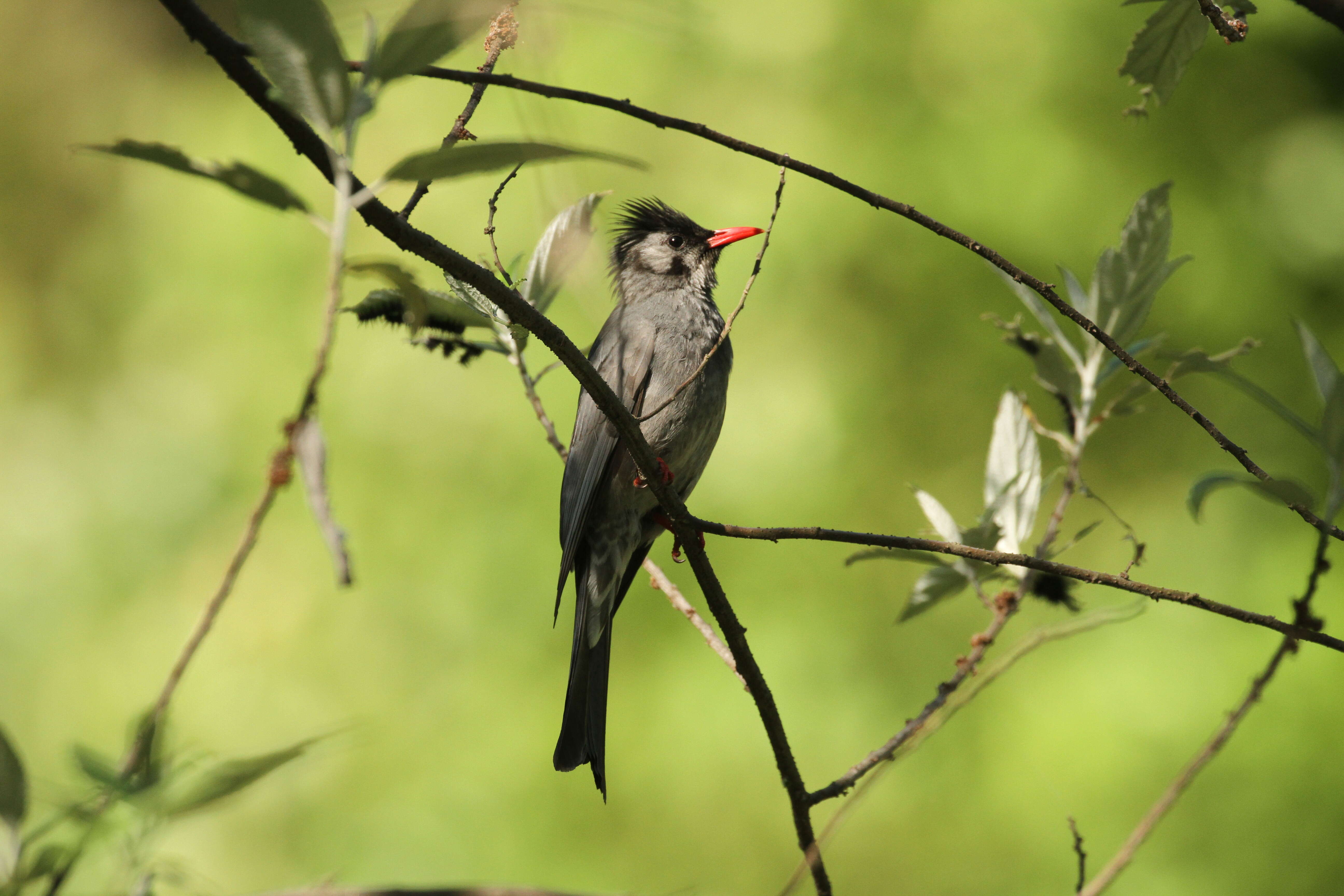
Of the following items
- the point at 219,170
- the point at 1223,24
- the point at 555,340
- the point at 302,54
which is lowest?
the point at 219,170

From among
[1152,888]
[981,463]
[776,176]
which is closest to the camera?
[1152,888]

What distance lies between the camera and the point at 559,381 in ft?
13.6

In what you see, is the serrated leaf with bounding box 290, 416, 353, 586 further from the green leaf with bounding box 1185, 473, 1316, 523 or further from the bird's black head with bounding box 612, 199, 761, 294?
the bird's black head with bounding box 612, 199, 761, 294

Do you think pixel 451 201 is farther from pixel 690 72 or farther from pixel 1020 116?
pixel 1020 116

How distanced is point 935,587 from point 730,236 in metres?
1.85

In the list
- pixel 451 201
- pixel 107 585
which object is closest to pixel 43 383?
pixel 107 585

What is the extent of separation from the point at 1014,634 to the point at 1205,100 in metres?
2.28

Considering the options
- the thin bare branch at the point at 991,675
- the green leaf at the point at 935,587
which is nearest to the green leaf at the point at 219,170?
the thin bare branch at the point at 991,675

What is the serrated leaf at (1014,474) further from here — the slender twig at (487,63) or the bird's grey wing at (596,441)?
the slender twig at (487,63)

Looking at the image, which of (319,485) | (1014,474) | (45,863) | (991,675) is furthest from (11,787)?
(1014,474)

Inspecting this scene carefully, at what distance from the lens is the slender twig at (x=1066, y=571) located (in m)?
1.19

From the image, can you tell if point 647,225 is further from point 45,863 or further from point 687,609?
point 45,863

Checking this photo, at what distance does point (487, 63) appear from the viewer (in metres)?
1.38

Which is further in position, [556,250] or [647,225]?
[647,225]
